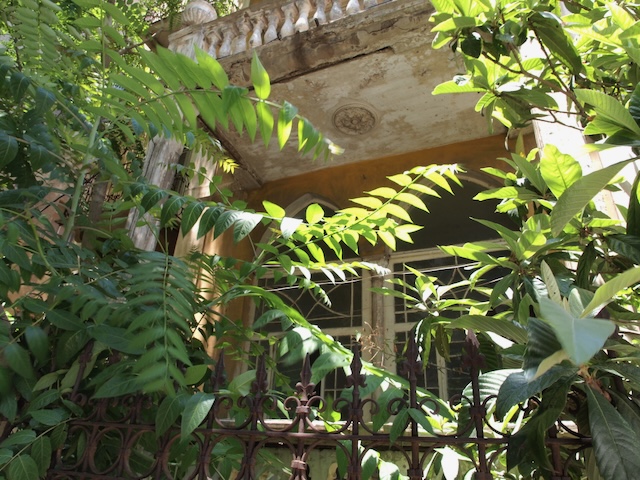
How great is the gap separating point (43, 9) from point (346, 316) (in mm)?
4000

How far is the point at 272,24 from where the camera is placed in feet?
14.8

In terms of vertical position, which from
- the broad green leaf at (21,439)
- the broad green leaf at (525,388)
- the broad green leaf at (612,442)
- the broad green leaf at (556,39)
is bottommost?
the broad green leaf at (21,439)

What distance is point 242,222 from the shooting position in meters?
1.39

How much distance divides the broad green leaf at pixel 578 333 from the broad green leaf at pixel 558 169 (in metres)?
0.65

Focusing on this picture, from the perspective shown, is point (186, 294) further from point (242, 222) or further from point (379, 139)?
point (379, 139)

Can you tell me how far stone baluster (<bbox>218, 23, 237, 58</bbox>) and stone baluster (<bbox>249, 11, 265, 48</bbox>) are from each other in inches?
8.8

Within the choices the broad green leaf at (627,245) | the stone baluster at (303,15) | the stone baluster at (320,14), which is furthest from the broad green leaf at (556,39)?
the stone baluster at (303,15)

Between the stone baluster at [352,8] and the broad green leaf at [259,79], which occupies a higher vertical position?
the stone baluster at [352,8]

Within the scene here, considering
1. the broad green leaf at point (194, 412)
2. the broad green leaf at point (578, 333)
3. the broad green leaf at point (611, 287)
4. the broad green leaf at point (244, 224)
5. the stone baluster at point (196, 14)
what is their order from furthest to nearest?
the stone baluster at point (196, 14), the broad green leaf at point (244, 224), the broad green leaf at point (194, 412), the broad green leaf at point (611, 287), the broad green leaf at point (578, 333)

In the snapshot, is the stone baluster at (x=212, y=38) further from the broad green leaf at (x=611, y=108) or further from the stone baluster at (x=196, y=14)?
the broad green leaf at (x=611, y=108)

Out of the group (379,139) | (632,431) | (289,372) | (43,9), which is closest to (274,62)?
(379,139)

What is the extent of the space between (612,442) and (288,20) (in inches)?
175

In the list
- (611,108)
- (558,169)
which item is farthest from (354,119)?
(611,108)

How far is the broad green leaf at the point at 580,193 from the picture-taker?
2.99ft
